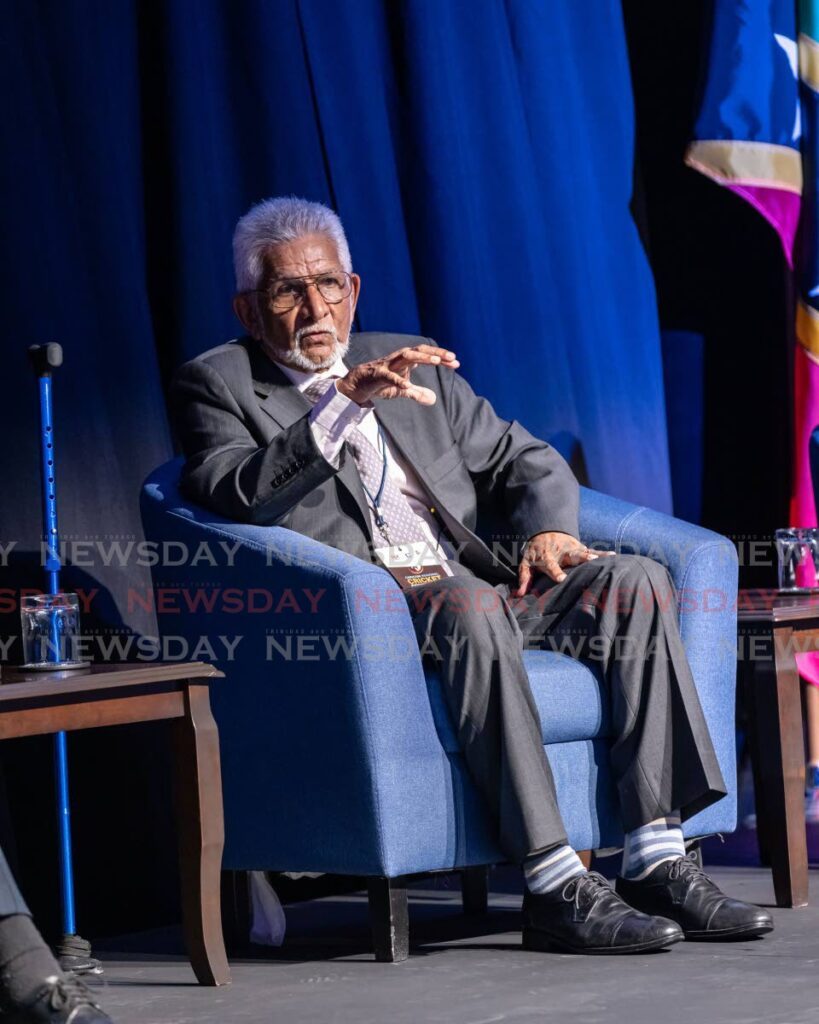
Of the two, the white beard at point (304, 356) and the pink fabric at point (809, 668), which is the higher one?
the white beard at point (304, 356)

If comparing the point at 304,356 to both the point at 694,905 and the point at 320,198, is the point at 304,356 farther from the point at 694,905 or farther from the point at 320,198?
the point at 694,905

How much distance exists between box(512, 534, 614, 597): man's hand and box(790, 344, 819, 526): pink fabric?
1.19 m

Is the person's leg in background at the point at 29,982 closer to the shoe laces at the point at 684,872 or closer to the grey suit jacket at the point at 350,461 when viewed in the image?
the grey suit jacket at the point at 350,461

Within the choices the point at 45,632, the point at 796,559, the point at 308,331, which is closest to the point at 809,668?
the point at 796,559

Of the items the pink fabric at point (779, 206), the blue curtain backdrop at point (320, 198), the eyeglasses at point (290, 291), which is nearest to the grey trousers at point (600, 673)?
the eyeglasses at point (290, 291)

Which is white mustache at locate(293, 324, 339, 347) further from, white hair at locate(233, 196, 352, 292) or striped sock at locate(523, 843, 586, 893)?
striped sock at locate(523, 843, 586, 893)

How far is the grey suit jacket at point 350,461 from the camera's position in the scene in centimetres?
247

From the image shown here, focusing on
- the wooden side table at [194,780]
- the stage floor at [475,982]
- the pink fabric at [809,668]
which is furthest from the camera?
the pink fabric at [809,668]

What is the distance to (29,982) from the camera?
181 centimetres

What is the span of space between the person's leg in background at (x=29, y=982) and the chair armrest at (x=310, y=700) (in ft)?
1.89

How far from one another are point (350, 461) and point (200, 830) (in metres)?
0.76

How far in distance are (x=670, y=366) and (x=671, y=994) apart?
7.56ft

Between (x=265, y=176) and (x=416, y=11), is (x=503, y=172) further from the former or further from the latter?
(x=265, y=176)

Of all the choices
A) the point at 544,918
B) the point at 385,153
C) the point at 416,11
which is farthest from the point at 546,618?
the point at 416,11
